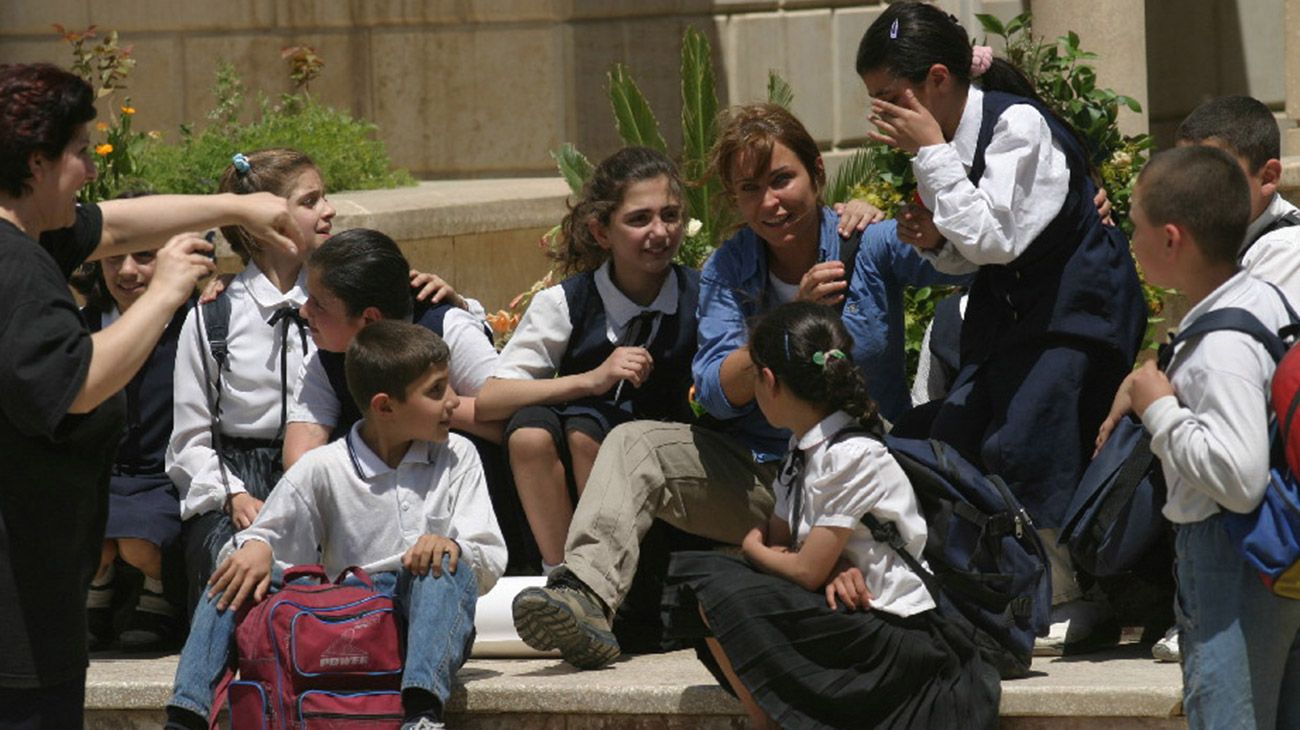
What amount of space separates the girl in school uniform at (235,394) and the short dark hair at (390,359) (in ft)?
2.30

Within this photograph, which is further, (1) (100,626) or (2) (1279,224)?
(1) (100,626)

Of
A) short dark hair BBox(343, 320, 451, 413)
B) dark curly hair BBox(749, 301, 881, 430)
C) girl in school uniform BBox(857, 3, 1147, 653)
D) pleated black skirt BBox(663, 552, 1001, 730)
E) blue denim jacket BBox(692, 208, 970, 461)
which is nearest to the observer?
pleated black skirt BBox(663, 552, 1001, 730)

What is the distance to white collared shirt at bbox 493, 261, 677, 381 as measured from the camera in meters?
5.75

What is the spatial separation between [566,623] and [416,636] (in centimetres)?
40

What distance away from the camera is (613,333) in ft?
18.9

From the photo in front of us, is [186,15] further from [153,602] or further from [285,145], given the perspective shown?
[153,602]

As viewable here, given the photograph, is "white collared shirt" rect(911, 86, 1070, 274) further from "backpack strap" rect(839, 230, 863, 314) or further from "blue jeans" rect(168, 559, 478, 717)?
"blue jeans" rect(168, 559, 478, 717)

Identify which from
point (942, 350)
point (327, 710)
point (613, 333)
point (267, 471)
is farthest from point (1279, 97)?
point (327, 710)

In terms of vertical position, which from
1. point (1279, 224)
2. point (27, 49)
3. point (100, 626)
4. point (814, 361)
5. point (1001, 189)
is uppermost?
point (27, 49)

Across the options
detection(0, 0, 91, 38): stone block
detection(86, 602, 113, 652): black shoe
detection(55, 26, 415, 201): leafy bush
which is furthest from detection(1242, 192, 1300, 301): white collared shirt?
detection(0, 0, 91, 38): stone block

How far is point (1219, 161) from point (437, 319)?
2585 mm

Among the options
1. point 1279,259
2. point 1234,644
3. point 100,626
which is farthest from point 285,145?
point 1234,644

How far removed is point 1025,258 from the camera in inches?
200

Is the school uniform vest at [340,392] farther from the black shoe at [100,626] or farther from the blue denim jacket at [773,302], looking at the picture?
the black shoe at [100,626]
